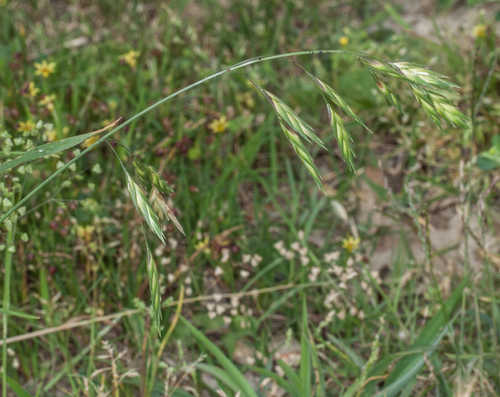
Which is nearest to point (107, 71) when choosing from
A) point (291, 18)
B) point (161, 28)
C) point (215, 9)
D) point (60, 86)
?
point (60, 86)

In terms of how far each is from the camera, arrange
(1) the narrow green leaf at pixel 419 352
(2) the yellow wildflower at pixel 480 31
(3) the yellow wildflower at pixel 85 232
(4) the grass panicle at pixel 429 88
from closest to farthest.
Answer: (4) the grass panicle at pixel 429 88, (1) the narrow green leaf at pixel 419 352, (3) the yellow wildflower at pixel 85 232, (2) the yellow wildflower at pixel 480 31

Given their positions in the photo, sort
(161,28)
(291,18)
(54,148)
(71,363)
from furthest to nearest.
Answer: (291,18)
(161,28)
(71,363)
(54,148)

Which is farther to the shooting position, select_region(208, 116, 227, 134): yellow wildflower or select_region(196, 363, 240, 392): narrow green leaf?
select_region(208, 116, 227, 134): yellow wildflower

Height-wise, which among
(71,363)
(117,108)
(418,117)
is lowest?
(71,363)

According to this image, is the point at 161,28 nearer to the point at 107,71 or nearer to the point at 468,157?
the point at 107,71

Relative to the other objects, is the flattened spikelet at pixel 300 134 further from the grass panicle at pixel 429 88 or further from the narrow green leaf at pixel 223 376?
the narrow green leaf at pixel 223 376

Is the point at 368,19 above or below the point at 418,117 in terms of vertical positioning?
above

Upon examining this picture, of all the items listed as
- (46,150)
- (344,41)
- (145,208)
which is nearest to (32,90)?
(46,150)

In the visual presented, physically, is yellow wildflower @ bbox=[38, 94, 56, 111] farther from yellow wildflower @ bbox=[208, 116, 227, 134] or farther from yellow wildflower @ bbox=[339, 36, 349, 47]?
yellow wildflower @ bbox=[339, 36, 349, 47]

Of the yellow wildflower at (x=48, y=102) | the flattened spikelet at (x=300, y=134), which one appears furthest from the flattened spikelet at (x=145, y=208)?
the yellow wildflower at (x=48, y=102)

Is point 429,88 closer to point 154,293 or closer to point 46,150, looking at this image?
point 154,293

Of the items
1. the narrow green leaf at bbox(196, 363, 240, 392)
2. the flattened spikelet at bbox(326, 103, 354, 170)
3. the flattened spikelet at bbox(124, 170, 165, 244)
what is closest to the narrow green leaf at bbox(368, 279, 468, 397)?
the narrow green leaf at bbox(196, 363, 240, 392)
